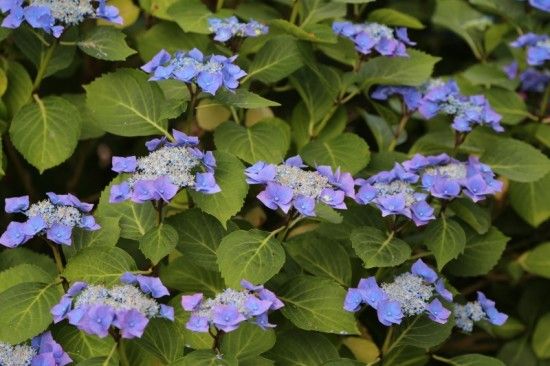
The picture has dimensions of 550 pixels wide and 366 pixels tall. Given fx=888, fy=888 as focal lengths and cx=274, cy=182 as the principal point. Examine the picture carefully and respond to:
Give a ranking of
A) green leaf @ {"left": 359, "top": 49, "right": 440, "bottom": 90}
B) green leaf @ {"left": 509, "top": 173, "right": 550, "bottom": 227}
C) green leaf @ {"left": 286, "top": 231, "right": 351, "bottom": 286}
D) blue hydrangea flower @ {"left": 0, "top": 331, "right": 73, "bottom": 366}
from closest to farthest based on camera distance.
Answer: blue hydrangea flower @ {"left": 0, "top": 331, "right": 73, "bottom": 366} < green leaf @ {"left": 286, "top": 231, "right": 351, "bottom": 286} < green leaf @ {"left": 359, "top": 49, "right": 440, "bottom": 90} < green leaf @ {"left": 509, "top": 173, "right": 550, "bottom": 227}

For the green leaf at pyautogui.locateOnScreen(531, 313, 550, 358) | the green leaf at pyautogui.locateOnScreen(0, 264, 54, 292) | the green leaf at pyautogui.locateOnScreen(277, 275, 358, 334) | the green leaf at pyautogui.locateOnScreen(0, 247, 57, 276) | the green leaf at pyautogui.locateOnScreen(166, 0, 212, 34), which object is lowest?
the green leaf at pyautogui.locateOnScreen(531, 313, 550, 358)

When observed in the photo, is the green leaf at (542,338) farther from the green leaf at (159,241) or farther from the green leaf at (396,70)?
the green leaf at (159,241)

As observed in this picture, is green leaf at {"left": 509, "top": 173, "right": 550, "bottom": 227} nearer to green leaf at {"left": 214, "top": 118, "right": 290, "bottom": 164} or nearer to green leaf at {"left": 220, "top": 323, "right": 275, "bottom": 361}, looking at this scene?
green leaf at {"left": 214, "top": 118, "right": 290, "bottom": 164}

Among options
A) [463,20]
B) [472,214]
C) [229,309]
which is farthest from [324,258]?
[463,20]

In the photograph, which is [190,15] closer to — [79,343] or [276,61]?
[276,61]

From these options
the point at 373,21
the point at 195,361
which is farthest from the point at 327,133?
the point at 195,361

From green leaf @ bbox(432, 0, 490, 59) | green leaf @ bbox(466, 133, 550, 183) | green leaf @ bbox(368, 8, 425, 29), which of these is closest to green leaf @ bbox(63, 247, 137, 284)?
green leaf @ bbox(466, 133, 550, 183)
